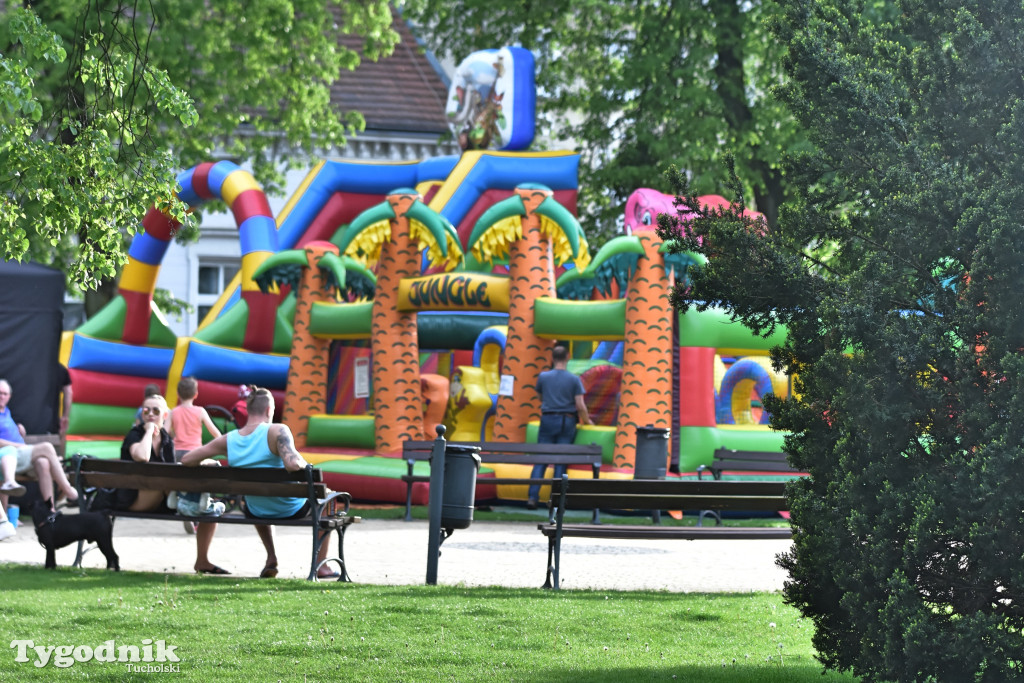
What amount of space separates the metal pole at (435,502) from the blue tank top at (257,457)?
38.9 inches

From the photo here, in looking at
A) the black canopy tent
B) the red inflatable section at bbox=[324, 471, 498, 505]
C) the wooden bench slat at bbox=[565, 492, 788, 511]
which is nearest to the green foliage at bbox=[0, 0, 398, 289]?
the black canopy tent

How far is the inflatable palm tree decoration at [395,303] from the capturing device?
1772 centimetres

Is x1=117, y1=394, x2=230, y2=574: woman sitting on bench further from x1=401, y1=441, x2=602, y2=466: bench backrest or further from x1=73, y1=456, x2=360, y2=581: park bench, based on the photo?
x1=401, y1=441, x2=602, y2=466: bench backrest

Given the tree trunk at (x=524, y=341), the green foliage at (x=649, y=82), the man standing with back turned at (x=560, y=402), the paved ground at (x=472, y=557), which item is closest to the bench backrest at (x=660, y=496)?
the paved ground at (x=472, y=557)

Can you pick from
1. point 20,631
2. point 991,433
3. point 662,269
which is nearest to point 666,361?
point 662,269

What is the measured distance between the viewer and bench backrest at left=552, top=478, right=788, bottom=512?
10.2 metres

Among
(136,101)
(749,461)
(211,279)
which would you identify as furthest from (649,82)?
(749,461)

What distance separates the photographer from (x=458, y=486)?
1021 centimetres

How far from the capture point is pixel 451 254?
58.9 ft

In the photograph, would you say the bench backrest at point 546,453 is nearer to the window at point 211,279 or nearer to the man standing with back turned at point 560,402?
the man standing with back turned at point 560,402

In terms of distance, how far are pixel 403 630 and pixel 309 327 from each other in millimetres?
11736

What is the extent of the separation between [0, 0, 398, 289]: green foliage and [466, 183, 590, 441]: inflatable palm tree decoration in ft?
15.2

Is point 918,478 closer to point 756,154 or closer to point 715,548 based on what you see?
point 715,548

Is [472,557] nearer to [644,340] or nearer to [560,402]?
[560,402]
